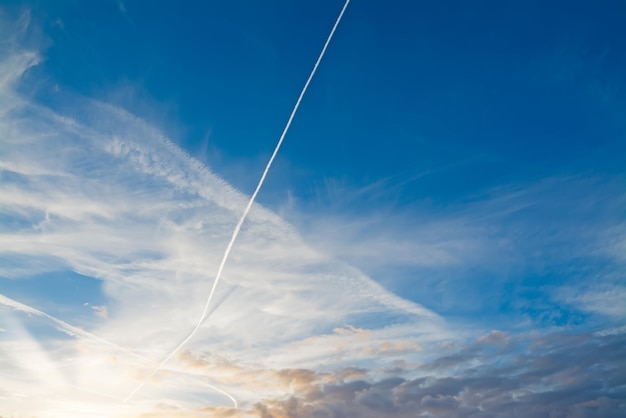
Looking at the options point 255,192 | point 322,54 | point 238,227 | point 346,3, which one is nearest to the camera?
point 346,3

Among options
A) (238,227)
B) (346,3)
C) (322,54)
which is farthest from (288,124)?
(238,227)

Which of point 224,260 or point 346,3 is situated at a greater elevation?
point 346,3

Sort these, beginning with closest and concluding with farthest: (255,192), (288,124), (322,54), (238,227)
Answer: (322,54), (288,124), (255,192), (238,227)

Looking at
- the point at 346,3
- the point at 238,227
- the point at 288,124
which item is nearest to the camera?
the point at 346,3

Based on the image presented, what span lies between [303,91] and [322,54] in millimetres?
8353

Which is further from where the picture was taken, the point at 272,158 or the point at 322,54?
the point at 272,158

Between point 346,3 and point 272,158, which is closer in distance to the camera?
point 346,3

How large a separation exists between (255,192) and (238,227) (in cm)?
1512

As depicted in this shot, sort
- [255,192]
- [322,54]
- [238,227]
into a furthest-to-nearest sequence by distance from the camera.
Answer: [238,227]
[255,192]
[322,54]

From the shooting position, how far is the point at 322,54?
87125 mm

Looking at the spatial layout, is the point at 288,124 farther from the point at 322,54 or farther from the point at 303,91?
the point at 322,54

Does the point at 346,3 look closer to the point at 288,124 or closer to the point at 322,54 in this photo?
the point at 322,54

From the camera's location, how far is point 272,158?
100 metres

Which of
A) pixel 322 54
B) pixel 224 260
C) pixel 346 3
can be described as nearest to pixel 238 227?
pixel 224 260
